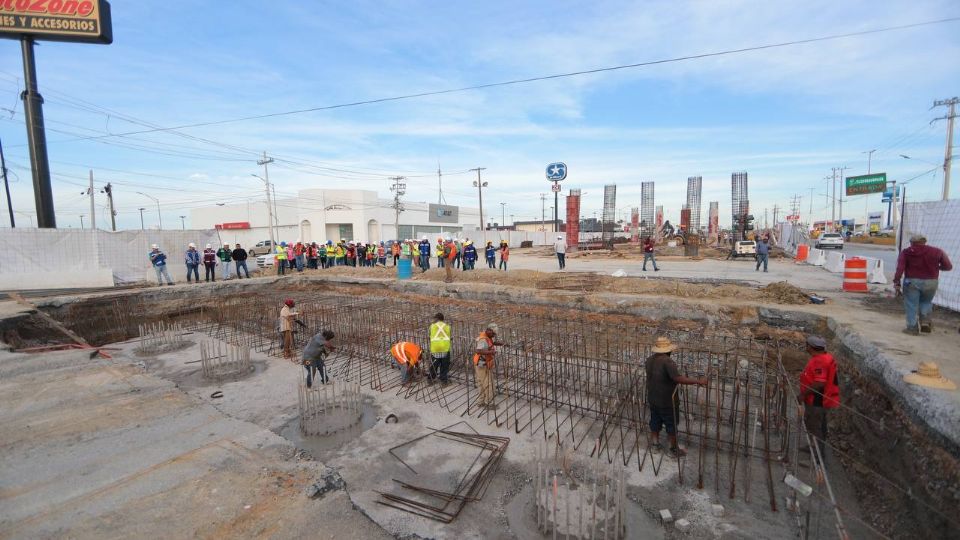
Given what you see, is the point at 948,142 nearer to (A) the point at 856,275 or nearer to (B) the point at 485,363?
(A) the point at 856,275

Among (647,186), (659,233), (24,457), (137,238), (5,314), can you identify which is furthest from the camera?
(647,186)

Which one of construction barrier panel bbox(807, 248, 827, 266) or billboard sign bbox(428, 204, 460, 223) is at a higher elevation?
billboard sign bbox(428, 204, 460, 223)

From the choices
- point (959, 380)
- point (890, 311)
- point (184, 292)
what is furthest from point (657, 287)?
point (184, 292)

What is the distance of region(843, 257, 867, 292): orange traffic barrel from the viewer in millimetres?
11320

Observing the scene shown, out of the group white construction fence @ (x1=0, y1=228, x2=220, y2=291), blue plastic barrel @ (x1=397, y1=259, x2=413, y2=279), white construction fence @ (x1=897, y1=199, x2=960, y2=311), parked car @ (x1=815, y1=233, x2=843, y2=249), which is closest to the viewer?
white construction fence @ (x1=897, y1=199, x2=960, y2=311)

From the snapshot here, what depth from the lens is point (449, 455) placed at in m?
5.17

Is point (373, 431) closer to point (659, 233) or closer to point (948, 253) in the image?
point (948, 253)

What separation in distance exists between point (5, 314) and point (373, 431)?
13144mm

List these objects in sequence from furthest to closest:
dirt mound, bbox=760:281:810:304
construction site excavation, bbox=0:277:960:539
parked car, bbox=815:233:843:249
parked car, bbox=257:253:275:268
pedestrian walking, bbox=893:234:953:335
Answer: parked car, bbox=815:233:843:249
parked car, bbox=257:253:275:268
dirt mound, bbox=760:281:810:304
pedestrian walking, bbox=893:234:953:335
construction site excavation, bbox=0:277:960:539

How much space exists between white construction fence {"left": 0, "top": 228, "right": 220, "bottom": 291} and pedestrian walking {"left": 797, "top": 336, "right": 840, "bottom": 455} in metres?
22.4

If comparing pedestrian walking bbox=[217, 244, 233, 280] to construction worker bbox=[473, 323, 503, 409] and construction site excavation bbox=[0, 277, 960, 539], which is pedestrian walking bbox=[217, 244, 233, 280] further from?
construction worker bbox=[473, 323, 503, 409]

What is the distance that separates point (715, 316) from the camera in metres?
10.4

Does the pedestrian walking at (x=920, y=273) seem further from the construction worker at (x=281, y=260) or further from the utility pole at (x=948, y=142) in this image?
the utility pole at (x=948, y=142)

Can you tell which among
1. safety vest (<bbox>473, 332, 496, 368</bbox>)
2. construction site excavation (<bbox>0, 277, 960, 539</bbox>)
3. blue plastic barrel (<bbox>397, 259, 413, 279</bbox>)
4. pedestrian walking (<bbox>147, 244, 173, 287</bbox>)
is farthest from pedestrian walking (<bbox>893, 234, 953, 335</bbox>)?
pedestrian walking (<bbox>147, 244, 173, 287</bbox>)
